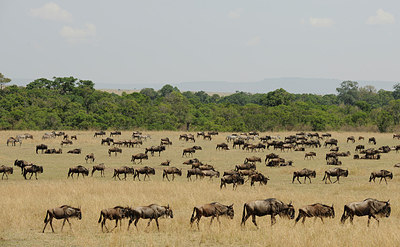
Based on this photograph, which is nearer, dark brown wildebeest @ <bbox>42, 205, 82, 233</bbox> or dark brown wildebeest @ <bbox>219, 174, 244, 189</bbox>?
dark brown wildebeest @ <bbox>42, 205, 82, 233</bbox>

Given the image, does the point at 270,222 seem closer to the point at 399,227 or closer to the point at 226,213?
the point at 226,213

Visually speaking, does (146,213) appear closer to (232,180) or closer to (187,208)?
(187,208)

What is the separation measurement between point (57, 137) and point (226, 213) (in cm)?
4960

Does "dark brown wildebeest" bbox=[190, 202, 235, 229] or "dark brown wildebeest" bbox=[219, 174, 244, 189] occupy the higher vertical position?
"dark brown wildebeest" bbox=[190, 202, 235, 229]

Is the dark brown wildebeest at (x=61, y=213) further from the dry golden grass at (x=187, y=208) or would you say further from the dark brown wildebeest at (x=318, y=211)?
the dark brown wildebeest at (x=318, y=211)

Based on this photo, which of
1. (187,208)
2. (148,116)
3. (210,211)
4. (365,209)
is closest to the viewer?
(210,211)

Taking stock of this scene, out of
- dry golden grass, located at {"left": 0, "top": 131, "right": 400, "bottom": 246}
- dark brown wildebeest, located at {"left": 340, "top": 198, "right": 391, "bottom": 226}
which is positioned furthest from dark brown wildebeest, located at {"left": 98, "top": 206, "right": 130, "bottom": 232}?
dark brown wildebeest, located at {"left": 340, "top": 198, "right": 391, "bottom": 226}

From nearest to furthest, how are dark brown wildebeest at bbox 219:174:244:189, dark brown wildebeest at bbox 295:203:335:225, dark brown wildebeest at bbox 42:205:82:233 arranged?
1. dark brown wildebeest at bbox 42:205:82:233
2. dark brown wildebeest at bbox 295:203:335:225
3. dark brown wildebeest at bbox 219:174:244:189

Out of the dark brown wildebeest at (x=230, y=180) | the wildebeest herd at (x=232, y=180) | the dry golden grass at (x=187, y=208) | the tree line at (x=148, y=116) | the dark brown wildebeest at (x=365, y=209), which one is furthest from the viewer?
the tree line at (x=148, y=116)

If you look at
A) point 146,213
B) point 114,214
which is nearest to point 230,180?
point 146,213

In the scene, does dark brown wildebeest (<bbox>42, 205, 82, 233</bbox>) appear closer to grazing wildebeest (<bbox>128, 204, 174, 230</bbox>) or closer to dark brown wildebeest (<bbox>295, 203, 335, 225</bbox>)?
grazing wildebeest (<bbox>128, 204, 174, 230</bbox>)

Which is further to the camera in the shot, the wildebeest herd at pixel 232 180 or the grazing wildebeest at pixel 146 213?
the wildebeest herd at pixel 232 180

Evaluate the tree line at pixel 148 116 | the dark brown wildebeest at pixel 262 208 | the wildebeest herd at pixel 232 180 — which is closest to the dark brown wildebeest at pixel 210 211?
the wildebeest herd at pixel 232 180

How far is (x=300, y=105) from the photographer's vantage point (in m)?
109
